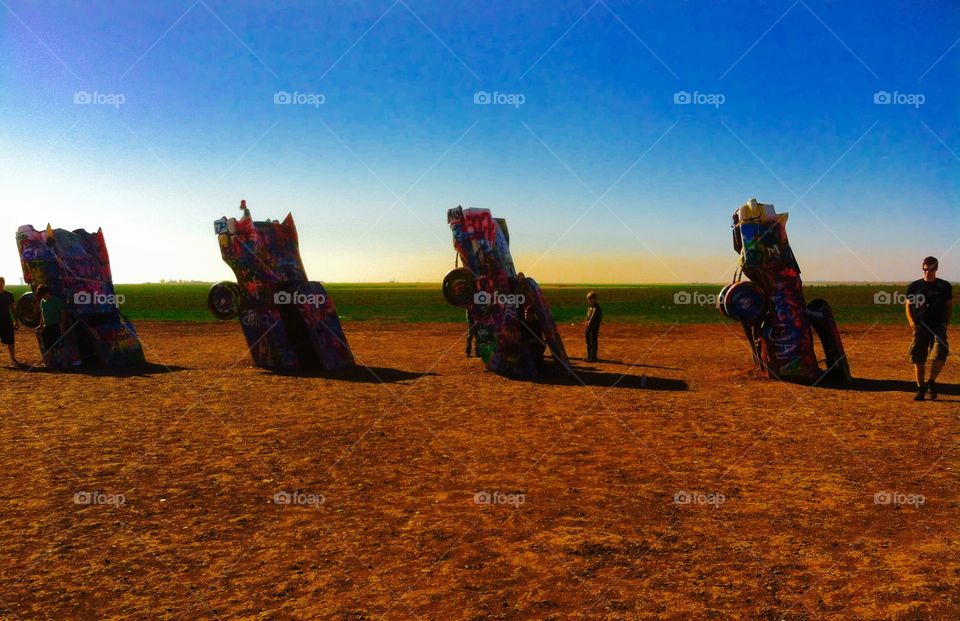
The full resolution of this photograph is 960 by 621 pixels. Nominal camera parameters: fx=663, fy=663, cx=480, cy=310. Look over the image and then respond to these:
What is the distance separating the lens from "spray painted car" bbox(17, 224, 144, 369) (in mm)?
16828

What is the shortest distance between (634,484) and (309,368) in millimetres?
10946

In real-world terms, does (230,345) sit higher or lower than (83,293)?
lower

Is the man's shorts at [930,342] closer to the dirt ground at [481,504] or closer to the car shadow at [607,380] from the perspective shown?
the dirt ground at [481,504]

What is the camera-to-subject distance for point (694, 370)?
54.9 feet

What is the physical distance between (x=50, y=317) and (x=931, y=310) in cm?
1888

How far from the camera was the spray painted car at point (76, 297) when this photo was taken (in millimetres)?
16828

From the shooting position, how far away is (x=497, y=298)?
15.4 m

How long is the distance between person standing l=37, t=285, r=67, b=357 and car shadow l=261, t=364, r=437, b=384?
5210mm

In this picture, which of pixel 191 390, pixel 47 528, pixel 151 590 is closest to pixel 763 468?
pixel 151 590

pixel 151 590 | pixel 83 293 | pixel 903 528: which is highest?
pixel 83 293

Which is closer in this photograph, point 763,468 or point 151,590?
point 151,590

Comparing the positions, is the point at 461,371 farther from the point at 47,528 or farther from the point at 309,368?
the point at 47,528

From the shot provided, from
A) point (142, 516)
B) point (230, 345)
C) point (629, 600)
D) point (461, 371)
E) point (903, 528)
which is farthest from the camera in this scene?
point (230, 345)

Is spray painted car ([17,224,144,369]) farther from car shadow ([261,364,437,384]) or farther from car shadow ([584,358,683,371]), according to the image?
car shadow ([584,358,683,371])
